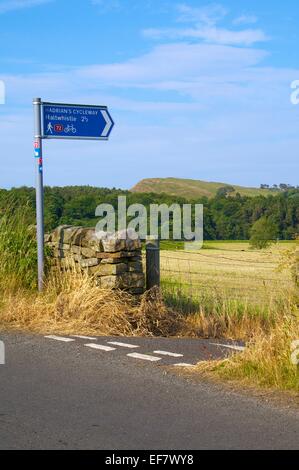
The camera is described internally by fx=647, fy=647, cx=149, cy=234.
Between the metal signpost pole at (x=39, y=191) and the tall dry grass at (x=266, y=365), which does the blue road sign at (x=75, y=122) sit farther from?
the tall dry grass at (x=266, y=365)

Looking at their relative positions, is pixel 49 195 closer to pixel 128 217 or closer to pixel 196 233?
pixel 128 217

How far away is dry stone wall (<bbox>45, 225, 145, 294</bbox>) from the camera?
33.0ft

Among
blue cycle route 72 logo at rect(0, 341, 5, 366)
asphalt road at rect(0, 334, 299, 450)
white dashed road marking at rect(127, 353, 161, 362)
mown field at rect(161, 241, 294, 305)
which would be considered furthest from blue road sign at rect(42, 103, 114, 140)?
white dashed road marking at rect(127, 353, 161, 362)

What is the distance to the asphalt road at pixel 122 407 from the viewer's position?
467 centimetres

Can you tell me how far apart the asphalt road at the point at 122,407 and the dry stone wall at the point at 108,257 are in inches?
98.3

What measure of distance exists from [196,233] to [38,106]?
360cm

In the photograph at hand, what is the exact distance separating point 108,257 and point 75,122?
224cm

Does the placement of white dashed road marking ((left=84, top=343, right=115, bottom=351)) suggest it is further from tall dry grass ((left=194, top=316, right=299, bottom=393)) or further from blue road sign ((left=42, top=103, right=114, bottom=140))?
blue road sign ((left=42, top=103, right=114, bottom=140))

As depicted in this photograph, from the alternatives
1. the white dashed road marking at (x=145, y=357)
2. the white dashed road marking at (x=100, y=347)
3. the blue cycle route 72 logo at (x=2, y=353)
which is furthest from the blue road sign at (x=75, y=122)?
the white dashed road marking at (x=145, y=357)

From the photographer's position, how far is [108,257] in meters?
10.1

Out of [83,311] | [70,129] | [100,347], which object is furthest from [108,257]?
[100,347]

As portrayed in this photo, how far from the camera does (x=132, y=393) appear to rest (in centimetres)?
585

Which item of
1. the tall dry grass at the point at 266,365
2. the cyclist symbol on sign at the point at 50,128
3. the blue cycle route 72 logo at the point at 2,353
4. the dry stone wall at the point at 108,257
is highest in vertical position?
the cyclist symbol on sign at the point at 50,128
